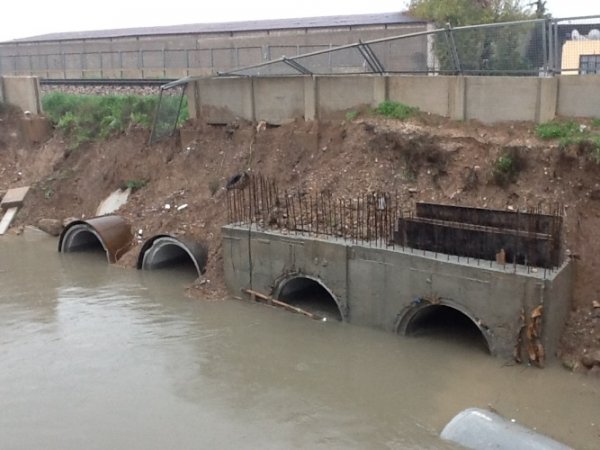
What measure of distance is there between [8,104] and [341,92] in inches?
622

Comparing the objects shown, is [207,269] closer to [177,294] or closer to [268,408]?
[177,294]

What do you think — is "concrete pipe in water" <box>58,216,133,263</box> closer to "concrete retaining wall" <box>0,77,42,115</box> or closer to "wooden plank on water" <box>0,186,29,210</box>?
"wooden plank on water" <box>0,186,29,210</box>

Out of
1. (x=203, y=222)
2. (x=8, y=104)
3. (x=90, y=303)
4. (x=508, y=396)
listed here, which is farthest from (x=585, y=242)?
(x=8, y=104)

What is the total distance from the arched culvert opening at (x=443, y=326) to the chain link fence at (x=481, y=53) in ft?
19.2

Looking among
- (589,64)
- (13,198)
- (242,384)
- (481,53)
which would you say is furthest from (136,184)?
(589,64)

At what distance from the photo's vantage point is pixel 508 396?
10.3 meters

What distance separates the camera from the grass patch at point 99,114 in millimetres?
23438

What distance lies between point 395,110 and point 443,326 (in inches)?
243

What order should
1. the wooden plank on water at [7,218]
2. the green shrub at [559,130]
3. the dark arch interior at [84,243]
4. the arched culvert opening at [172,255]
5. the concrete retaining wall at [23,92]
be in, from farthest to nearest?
the concrete retaining wall at [23,92]
the wooden plank on water at [7,218]
the dark arch interior at [84,243]
the arched culvert opening at [172,255]
the green shrub at [559,130]

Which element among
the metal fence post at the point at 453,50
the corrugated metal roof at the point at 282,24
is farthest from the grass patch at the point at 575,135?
the corrugated metal roof at the point at 282,24

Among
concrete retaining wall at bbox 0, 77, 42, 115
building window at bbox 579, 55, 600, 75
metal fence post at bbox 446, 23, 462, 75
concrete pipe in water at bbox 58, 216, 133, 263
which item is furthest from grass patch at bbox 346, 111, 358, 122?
concrete retaining wall at bbox 0, 77, 42, 115

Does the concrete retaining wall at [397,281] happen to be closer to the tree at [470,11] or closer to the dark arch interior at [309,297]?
the dark arch interior at [309,297]

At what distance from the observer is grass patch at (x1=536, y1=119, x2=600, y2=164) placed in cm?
1322

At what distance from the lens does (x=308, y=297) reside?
15133 mm
